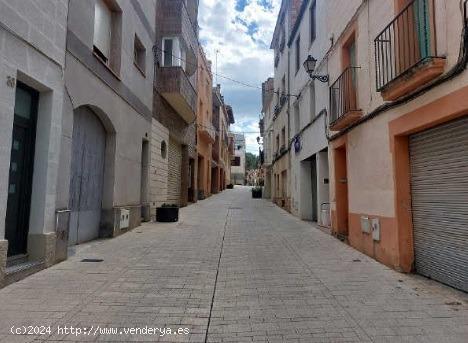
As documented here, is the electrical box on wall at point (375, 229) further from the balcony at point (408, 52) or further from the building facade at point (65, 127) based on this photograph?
the building facade at point (65, 127)

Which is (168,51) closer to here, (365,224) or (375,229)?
(365,224)

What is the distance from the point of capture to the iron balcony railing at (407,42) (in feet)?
18.0

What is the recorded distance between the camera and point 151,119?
13.4m

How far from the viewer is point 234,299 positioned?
16.0ft

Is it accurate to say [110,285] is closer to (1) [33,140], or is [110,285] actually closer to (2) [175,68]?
(1) [33,140]

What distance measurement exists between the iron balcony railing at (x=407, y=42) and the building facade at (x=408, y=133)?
2 centimetres

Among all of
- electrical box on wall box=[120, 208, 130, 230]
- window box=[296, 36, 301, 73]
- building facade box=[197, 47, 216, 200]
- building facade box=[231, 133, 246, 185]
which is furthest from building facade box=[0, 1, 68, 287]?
building facade box=[231, 133, 246, 185]

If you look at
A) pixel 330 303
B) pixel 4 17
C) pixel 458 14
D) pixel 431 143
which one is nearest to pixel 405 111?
pixel 431 143

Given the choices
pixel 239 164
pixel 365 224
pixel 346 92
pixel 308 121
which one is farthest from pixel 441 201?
pixel 239 164

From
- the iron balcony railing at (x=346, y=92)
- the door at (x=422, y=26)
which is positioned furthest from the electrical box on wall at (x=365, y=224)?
the door at (x=422, y=26)

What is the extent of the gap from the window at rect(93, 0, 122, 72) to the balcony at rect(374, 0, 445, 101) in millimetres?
6349

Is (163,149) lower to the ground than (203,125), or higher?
lower

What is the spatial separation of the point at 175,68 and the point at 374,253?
10.2 m

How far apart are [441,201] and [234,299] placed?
3.41m
